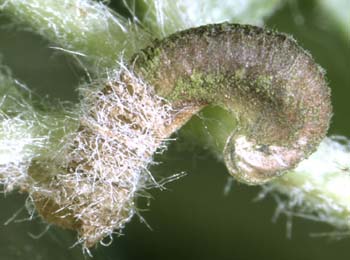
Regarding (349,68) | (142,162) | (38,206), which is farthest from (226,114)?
(349,68)

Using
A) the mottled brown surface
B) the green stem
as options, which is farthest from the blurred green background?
the mottled brown surface

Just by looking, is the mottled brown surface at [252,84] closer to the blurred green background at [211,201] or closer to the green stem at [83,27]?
the green stem at [83,27]

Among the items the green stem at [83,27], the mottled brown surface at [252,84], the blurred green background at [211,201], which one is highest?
the mottled brown surface at [252,84]

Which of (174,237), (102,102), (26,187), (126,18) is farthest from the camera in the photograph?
(174,237)

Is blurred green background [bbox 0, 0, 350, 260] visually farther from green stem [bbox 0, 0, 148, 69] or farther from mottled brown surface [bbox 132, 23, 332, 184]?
mottled brown surface [bbox 132, 23, 332, 184]

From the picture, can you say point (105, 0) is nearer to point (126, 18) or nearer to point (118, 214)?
point (126, 18)

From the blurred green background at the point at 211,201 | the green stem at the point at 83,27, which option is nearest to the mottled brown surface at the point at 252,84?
the green stem at the point at 83,27

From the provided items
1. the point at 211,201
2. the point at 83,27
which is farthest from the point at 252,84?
the point at 211,201

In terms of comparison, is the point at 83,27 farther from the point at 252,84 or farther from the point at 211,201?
the point at 211,201
